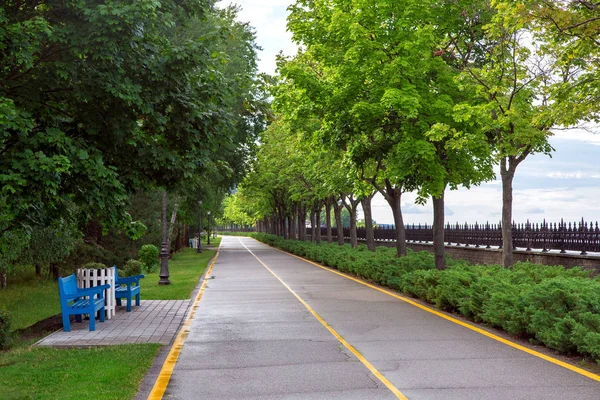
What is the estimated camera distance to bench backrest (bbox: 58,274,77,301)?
12141mm

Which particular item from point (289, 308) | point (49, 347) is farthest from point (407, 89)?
point (49, 347)

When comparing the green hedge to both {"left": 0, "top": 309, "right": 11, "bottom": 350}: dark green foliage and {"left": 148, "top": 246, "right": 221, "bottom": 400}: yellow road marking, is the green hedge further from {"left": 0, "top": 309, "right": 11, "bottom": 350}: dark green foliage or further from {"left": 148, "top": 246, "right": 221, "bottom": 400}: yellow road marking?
{"left": 0, "top": 309, "right": 11, "bottom": 350}: dark green foliage

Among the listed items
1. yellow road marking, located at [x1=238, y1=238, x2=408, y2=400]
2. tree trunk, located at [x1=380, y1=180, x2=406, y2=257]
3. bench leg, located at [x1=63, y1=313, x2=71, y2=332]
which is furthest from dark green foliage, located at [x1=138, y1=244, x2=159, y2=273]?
bench leg, located at [x1=63, y1=313, x2=71, y2=332]

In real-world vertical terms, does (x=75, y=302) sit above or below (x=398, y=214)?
below

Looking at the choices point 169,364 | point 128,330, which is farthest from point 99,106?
point 169,364

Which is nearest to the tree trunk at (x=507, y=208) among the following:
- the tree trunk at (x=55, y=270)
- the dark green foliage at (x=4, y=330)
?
the dark green foliage at (x=4, y=330)

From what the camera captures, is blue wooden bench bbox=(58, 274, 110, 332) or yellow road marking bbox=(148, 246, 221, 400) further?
blue wooden bench bbox=(58, 274, 110, 332)

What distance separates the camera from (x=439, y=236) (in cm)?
1977

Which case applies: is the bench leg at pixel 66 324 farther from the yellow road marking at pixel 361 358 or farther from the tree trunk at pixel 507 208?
the tree trunk at pixel 507 208

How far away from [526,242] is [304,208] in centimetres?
3566

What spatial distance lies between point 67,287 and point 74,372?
4.69 m

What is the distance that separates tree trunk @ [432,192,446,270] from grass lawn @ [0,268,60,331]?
35.8 ft

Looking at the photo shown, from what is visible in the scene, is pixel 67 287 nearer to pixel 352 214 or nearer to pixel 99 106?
pixel 99 106

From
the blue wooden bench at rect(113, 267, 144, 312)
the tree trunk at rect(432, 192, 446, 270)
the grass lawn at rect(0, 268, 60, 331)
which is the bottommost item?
the grass lawn at rect(0, 268, 60, 331)
